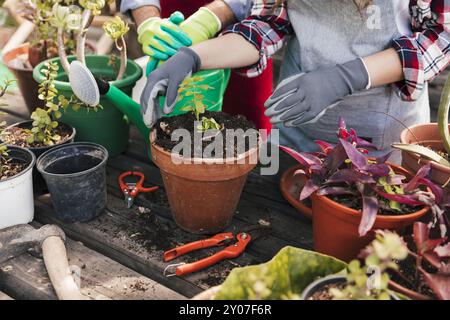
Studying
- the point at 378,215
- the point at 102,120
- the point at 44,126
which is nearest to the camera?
the point at 378,215

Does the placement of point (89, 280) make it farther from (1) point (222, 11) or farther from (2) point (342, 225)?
(1) point (222, 11)

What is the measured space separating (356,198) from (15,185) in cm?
78

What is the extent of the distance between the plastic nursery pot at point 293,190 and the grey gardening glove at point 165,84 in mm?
356

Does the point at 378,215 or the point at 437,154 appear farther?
the point at 437,154

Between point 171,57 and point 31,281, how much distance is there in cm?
64

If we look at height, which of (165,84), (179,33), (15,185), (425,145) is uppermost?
(179,33)

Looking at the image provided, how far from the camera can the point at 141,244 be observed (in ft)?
3.78

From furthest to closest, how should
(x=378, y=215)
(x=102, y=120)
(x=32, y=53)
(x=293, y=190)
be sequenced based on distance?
(x=32, y=53), (x=102, y=120), (x=293, y=190), (x=378, y=215)

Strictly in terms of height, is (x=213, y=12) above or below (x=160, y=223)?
above

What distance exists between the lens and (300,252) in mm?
856

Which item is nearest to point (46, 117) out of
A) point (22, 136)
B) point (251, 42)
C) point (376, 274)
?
point (22, 136)
